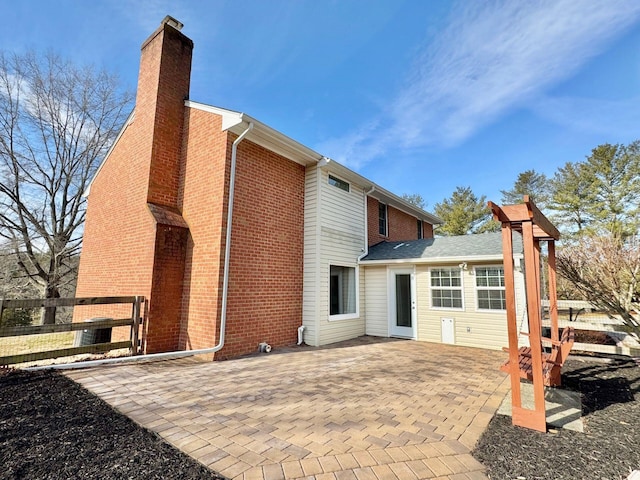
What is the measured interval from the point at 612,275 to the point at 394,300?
18.3 feet

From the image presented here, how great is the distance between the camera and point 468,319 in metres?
8.80

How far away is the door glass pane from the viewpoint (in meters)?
10.1

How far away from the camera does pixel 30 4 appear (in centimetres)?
929

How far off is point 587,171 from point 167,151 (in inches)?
1205

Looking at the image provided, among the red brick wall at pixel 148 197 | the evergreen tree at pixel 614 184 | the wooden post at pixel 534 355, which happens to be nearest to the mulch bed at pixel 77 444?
the red brick wall at pixel 148 197

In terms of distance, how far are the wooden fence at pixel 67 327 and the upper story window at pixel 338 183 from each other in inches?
247

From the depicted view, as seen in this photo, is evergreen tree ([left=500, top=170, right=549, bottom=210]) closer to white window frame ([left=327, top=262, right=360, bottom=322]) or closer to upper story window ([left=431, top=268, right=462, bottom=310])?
upper story window ([left=431, top=268, right=462, bottom=310])

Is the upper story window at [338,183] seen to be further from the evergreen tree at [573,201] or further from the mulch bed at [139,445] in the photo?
the evergreen tree at [573,201]

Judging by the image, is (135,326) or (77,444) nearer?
(77,444)

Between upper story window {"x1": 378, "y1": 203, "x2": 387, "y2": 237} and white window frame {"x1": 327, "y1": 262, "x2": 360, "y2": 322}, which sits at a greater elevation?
upper story window {"x1": 378, "y1": 203, "x2": 387, "y2": 237}

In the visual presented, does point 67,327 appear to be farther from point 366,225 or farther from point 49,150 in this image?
point 49,150

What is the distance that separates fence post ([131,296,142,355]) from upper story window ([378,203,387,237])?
904 centimetres

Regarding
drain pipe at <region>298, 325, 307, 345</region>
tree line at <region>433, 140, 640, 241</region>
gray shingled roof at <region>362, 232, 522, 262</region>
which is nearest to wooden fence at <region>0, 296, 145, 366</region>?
drain pipe at <region>298, 325, 307, 345</region>

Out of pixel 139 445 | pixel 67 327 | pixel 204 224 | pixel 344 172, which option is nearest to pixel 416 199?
pixel 344 172
